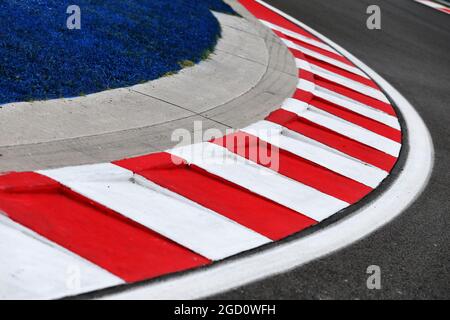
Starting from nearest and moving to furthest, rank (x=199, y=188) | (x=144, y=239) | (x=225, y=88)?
(x=144, y=239)
(x=199, y=188)
(x=225, y=88)

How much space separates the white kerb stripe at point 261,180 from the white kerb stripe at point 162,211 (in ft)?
2.35

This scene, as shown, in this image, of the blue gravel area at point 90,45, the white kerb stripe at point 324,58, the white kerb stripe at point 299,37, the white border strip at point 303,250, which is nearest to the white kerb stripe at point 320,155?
the white border strip at point 303,250

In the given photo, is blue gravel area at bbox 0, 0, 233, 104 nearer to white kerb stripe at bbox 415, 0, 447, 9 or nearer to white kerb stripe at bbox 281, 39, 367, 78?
white kerb stripe at bbox 281, 39, 367, 78

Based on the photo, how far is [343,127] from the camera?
8.88m

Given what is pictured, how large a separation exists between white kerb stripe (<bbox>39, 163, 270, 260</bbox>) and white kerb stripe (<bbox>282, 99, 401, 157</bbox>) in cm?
315

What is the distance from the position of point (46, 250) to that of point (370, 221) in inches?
101

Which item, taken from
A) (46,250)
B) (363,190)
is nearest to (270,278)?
(46,250)

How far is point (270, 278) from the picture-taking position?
16.1 feet

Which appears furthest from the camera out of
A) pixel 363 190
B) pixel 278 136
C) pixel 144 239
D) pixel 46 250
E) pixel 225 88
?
pixel 225 88

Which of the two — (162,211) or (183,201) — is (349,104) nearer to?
(183,201)

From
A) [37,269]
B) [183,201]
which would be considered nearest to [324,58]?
[183,201]

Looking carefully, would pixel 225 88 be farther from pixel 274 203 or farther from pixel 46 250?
pixel 46 250

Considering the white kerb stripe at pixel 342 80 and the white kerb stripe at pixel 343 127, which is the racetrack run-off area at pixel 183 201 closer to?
the white kerb stripe at pixel 343 127

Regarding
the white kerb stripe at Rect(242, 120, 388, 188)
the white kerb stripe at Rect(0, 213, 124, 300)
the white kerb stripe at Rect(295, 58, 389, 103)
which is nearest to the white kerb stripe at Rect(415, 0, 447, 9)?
the white kerb stripe at Rect(295, 58, 389, 103)
